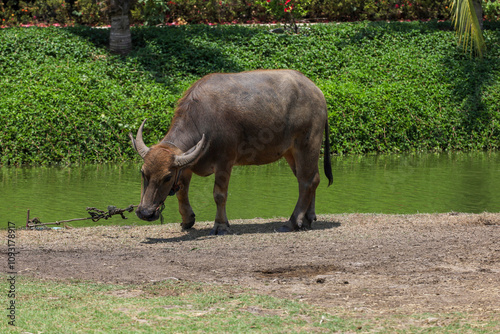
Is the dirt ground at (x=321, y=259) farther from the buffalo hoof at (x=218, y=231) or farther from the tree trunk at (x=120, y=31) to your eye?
the tree trunk at (x=120, y=31)

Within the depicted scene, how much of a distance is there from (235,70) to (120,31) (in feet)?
12.2

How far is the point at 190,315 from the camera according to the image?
5.93 metres

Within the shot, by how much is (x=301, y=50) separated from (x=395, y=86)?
3.55 metres

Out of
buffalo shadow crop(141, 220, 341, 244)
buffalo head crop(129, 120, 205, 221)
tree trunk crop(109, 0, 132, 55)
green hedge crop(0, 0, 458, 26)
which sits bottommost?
buffalo shadow crop(141, 220, 341, 244)

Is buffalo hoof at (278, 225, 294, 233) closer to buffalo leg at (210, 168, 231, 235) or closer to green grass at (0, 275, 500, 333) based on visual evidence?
buffalo leg at (210, 168, 231, 235)

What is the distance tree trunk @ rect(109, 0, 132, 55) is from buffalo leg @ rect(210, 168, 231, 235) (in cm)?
1328

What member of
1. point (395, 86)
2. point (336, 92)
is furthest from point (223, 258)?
point (395, 86)

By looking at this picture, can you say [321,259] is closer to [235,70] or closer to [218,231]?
[218,231]

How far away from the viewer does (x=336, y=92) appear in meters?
20.7

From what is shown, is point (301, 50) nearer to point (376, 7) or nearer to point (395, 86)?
point (395, 86)

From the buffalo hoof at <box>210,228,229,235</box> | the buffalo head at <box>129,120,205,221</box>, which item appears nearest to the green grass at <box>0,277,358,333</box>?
the buffalo head at <box>129,120,205,221</box>

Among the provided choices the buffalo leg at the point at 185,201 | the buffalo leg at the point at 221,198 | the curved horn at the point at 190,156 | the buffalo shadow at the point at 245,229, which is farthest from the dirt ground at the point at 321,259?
the curved horn at the point at 190,156

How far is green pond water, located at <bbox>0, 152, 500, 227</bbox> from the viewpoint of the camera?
504 inches

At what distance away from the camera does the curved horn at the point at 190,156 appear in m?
9.40
